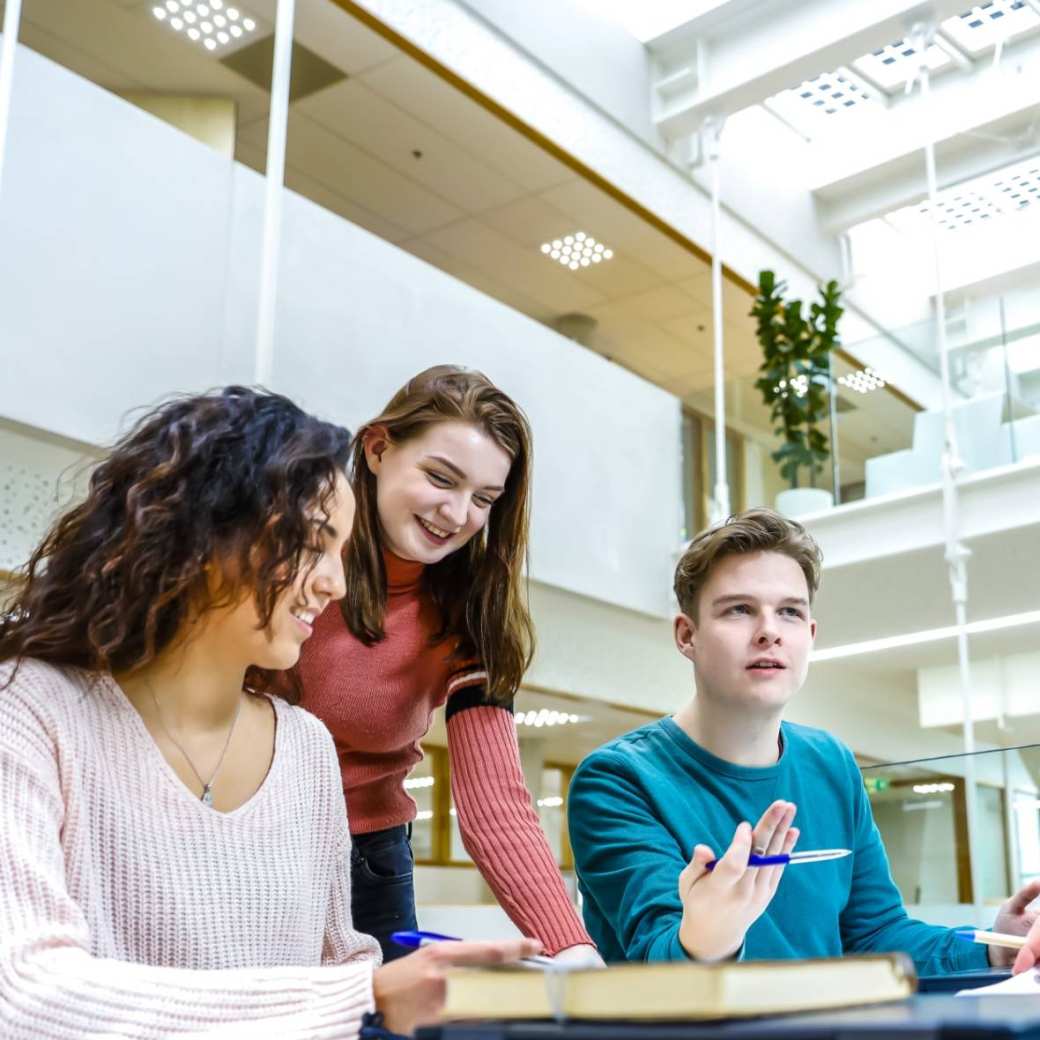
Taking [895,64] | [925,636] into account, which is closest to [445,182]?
[895,64]

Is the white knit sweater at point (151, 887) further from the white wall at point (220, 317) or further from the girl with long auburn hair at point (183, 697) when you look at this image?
the white wall at point (220, 317)

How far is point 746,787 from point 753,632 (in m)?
0.20

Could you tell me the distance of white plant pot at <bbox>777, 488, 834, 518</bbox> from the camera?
7.28 metres

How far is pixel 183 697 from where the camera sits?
3.59ft

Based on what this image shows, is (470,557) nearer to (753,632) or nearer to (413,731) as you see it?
(413,731)

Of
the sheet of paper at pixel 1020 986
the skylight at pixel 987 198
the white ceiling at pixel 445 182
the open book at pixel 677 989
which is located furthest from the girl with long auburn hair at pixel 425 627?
the skylight at pixel 987 198

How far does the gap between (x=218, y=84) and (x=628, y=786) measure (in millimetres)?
6260

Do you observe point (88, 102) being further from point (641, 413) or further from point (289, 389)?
point (641, 413)

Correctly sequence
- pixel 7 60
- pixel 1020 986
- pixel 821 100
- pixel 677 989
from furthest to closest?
pixel 821 100, pixel 7 60, pixel 1020 986, pixel 677 989

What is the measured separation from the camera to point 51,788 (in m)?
0.96

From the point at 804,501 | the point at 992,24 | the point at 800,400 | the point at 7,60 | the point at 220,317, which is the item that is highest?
the point at 992,24

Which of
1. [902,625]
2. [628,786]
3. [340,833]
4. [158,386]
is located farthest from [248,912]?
[902,625]

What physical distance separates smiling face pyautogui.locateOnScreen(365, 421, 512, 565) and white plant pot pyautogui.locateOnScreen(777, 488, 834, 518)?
5803mm

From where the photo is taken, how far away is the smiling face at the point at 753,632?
1595 mm
